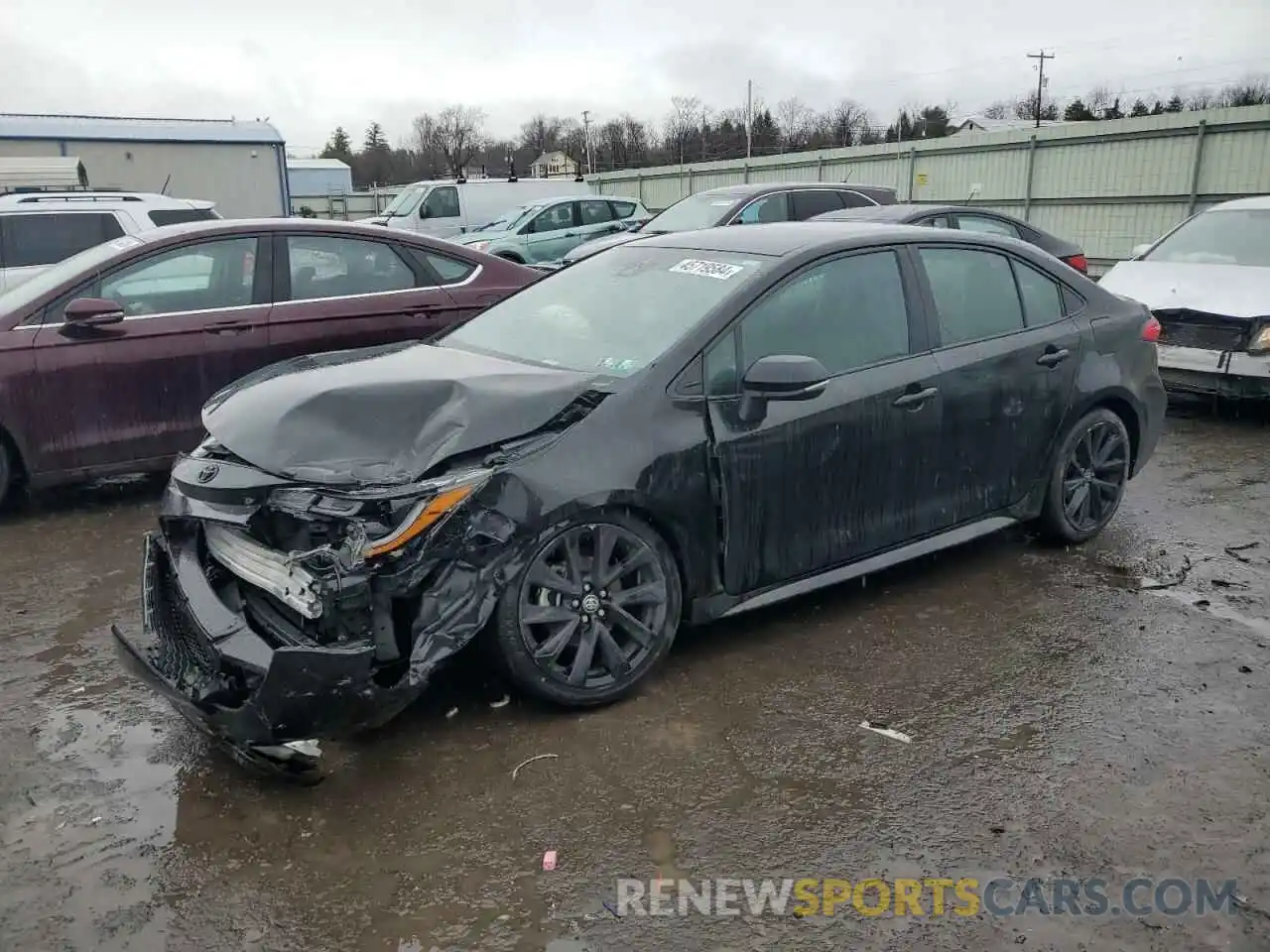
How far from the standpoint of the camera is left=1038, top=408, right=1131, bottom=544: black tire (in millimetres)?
4949

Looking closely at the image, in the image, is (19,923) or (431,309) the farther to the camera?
(431,309)

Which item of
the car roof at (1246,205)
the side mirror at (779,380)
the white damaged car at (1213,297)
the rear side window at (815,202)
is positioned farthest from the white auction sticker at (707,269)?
the rear side window at (815,202)

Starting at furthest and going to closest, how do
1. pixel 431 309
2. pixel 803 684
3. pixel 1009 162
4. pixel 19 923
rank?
pixel 1009 162, pixel 431 309, pixel 803 684, pixel 19 923

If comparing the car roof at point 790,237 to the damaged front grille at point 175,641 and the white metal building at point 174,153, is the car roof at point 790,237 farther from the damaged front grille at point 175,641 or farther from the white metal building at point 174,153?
the white metal building at point 174,153

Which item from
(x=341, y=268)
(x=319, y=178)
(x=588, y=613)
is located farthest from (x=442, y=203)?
(x=319, y=178)

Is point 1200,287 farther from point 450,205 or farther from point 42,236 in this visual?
point 450,205

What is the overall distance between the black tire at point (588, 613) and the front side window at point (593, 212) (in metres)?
15.8

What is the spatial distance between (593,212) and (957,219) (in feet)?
33.4

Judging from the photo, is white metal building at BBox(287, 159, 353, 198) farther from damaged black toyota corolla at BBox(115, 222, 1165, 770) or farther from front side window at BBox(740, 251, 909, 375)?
front side window at BBox(740, 251, 909, 375)

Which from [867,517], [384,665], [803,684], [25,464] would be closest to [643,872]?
[384,665]

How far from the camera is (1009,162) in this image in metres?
21.7

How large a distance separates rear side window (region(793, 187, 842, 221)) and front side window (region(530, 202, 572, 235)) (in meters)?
6.66

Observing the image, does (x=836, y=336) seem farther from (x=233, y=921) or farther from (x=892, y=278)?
(x=233, y=921)

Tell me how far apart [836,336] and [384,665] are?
7.20ft
